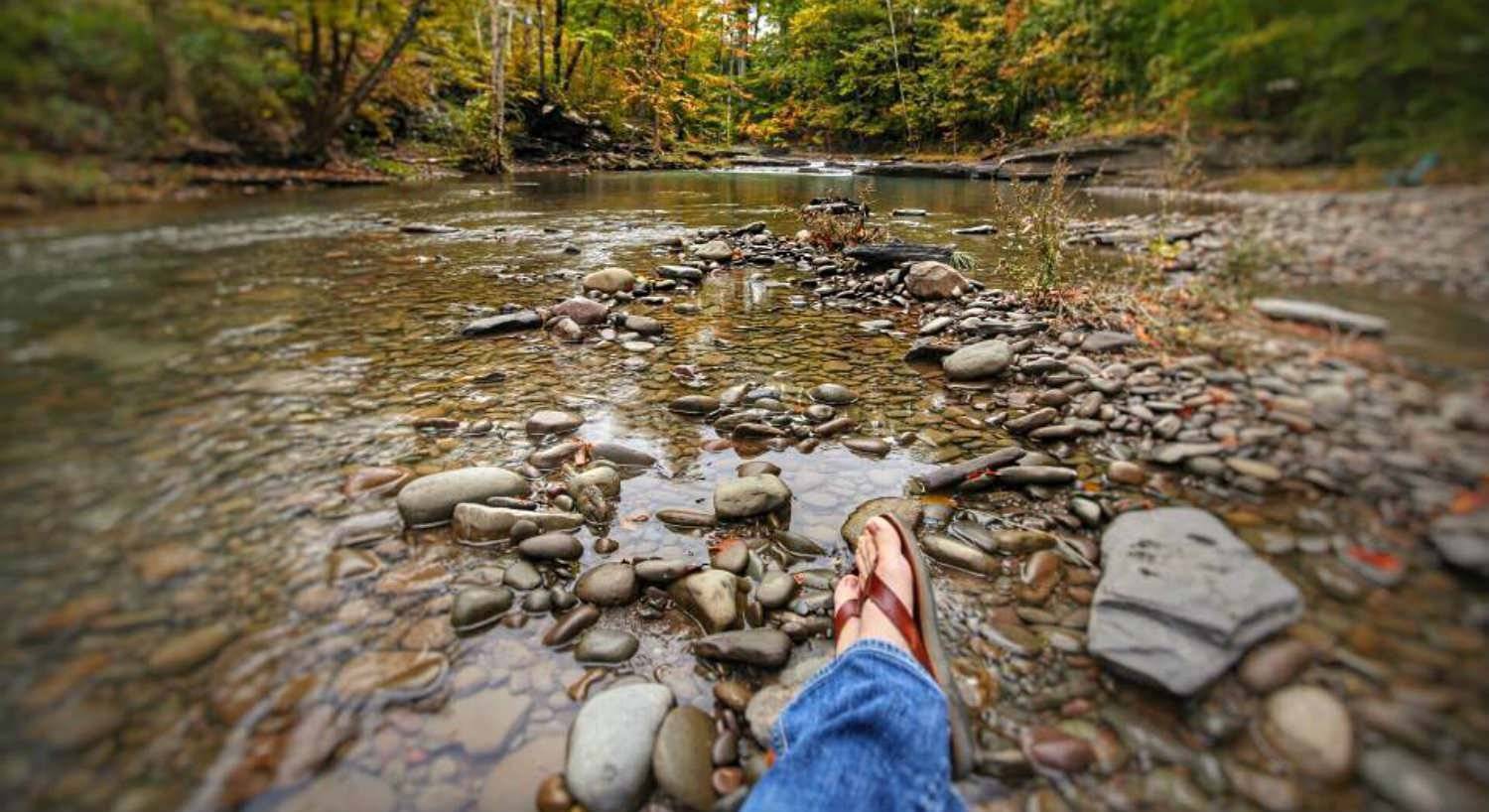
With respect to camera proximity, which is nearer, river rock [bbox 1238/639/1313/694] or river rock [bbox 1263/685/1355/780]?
river rock [bbox 1263/685/1355/780]

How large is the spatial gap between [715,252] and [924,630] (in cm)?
522

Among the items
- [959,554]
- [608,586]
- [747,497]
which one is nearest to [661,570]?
[608,586]

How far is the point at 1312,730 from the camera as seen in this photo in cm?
104

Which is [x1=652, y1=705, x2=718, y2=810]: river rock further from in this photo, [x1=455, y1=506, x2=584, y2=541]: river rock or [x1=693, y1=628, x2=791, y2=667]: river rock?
[x1=455, y1=506, x2=584, y2=541]: river rock

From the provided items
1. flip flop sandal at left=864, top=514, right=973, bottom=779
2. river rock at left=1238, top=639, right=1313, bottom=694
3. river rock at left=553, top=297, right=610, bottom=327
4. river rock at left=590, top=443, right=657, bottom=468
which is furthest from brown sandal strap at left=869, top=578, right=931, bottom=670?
river rock at left=553, top=297, right=610, bottom=327

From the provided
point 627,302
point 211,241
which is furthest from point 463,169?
point 211,241

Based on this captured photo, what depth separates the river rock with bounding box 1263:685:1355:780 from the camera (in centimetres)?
99

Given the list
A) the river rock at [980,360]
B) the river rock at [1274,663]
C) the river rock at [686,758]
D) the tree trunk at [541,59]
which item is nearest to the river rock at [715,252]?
the river rock at [980,360]

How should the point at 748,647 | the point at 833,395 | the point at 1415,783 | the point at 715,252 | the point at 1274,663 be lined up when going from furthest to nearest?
the point at 715,252 < the point at 833,395 < the point at 748,647 < the point at 1274,663 < the point at 1415,783

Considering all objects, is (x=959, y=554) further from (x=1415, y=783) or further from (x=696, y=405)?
(x=696, y=405)

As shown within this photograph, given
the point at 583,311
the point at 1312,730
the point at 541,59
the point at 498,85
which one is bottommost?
the point at 1312,730

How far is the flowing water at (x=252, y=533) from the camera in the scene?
1.00 metres

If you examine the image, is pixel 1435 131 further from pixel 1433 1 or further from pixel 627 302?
pixel 627 302

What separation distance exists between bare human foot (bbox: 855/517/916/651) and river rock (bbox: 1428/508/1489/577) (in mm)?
989
